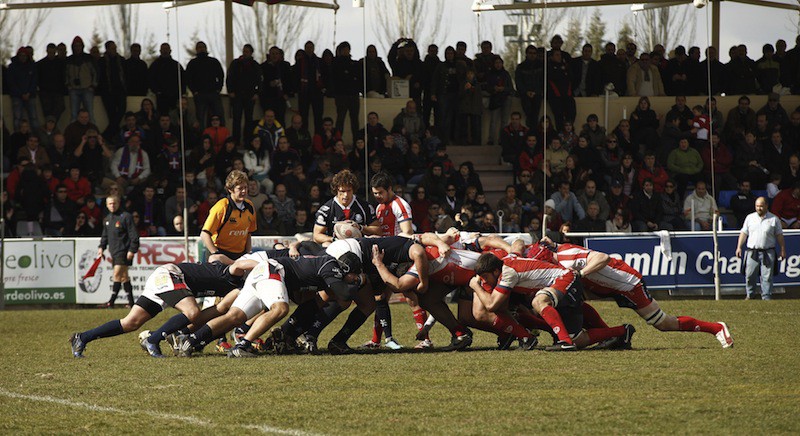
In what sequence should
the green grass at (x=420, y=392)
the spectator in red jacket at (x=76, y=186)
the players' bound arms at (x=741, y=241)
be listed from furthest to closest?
the spectator in red jacket at (x=76, y=186) < the players' bound arms at (x=741, y=241) < the green grass at (x=420, y=392)

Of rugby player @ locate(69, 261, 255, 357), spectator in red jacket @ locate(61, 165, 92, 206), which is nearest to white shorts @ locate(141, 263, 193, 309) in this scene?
rugby player @ locate(69, 261, 255, 357)

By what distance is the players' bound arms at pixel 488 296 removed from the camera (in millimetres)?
10562

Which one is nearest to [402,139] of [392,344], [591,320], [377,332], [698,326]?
[377,332]

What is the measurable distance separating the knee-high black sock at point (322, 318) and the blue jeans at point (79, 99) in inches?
482

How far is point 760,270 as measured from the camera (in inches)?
727

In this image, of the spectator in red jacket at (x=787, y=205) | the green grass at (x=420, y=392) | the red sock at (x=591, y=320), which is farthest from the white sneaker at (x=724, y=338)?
the spectator in red jacket at (x=787, y=205)

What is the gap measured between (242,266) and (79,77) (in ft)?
40.7

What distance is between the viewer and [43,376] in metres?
9.52

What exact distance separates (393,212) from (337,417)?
5.12 meters

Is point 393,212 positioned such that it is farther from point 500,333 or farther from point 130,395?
point 130,395

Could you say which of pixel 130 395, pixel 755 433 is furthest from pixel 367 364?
pixel 755 433

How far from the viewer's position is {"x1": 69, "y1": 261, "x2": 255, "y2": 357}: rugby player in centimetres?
1066

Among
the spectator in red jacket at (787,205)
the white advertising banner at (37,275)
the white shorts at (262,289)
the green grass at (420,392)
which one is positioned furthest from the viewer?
the spectator in red jacket at (787,205)

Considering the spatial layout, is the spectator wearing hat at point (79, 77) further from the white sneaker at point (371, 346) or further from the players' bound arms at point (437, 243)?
the players' bound arms at point (437, 243)
